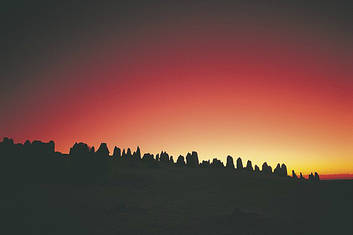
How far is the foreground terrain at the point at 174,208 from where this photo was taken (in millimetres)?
25391

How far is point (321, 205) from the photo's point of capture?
111 feet

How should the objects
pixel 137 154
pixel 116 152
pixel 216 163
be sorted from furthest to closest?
1. pixel 216 163
2. pixel 116 152
3. pixel 137 154

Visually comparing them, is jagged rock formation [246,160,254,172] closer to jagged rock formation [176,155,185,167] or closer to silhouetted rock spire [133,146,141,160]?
jagged rock formation [176,155,185,167]

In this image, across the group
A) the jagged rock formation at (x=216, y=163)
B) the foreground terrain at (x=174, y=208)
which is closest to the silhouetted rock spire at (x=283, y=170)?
the jagged rock formation at (x=216, y=163)

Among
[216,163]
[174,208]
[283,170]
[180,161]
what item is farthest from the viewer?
[283,170]

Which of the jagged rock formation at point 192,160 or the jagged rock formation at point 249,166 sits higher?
the jagged rock formation at point 192,160

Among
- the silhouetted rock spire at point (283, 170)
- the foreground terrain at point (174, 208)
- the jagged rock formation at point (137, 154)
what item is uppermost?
the jagged rock formation at point (137, 154)

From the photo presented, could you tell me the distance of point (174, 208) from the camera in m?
33.6

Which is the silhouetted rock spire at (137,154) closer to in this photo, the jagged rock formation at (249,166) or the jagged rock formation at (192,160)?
the jagged rock formation at (192,160)

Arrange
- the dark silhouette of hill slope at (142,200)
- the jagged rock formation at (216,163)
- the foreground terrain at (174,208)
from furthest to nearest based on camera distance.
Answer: the jagged rock formation at (216,163)
the dark silhouette of hill slope at (142,200)
the foreground terrain at (174,208)

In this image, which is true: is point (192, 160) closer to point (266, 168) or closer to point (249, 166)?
point (249, 166)

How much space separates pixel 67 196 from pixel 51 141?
19.2 meters

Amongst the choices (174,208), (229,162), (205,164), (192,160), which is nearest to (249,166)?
(229,162)

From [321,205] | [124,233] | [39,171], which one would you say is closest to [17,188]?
[39,171]
